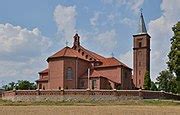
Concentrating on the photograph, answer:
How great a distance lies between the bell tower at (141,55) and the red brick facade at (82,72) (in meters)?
10.5

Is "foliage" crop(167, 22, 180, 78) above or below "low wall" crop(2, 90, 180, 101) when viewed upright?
above

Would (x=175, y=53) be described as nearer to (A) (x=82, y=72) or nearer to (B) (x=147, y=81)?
(A) (x=82, y=72)

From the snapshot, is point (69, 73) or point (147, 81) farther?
point (147, 81)

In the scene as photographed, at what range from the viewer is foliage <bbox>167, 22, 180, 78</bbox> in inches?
2338

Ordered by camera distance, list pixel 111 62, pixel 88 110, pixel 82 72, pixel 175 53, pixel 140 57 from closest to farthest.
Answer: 1. pixel 88 110
2. pixel 175 53
3. pixel 82 72
4. pixel 111 62
5. pixel 140 57

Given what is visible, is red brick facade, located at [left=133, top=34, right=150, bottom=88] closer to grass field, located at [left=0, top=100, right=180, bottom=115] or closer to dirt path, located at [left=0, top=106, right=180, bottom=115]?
grass field, located at [left=0, top=100, right=180, bottom=115]

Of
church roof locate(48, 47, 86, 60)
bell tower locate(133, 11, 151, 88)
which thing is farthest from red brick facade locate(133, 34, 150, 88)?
church roof locate(48, 47, 86, 60)

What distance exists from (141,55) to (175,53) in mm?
40750

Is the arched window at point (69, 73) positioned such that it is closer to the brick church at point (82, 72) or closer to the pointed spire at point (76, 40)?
the brick church at point (82, 72)

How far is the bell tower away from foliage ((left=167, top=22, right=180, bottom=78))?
1432 inches

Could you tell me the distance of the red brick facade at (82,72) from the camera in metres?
81.1

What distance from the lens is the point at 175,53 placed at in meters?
59.7

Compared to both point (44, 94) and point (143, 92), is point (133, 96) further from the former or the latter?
point (44, 94)

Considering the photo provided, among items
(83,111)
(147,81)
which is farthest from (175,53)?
(147,81)
